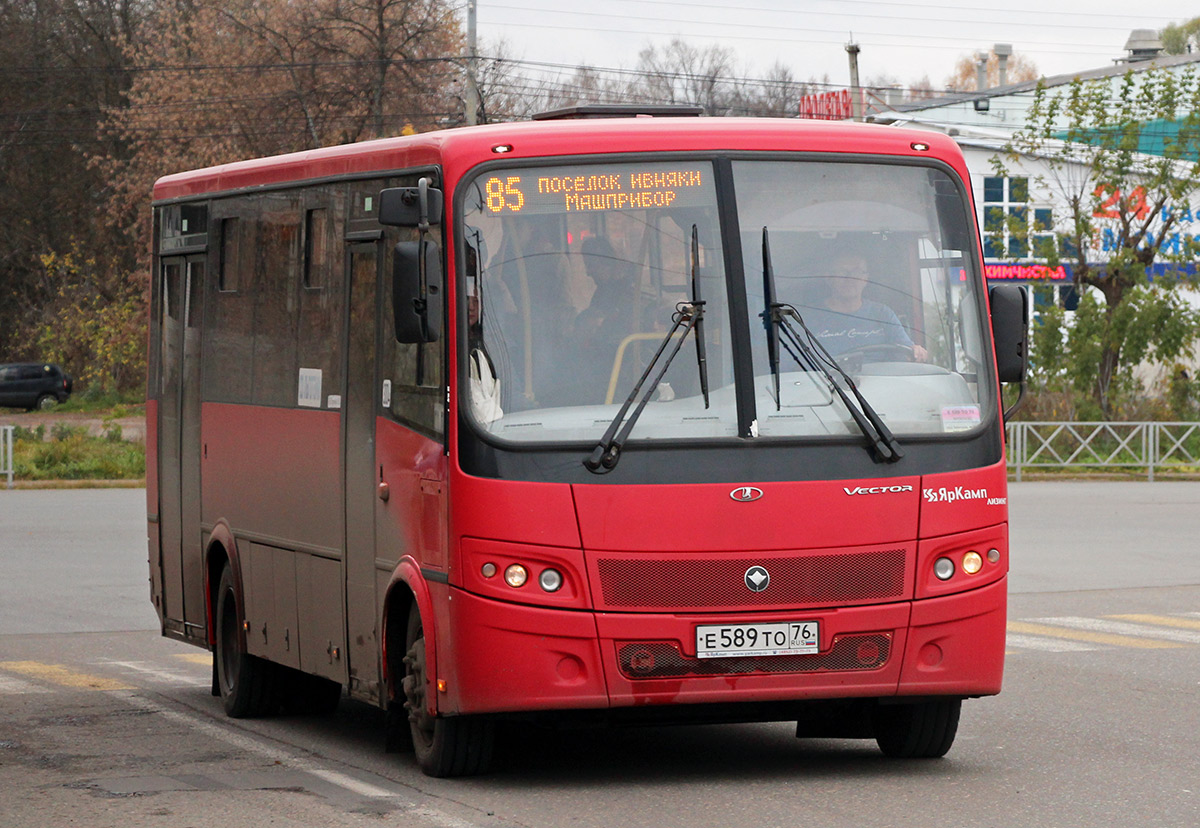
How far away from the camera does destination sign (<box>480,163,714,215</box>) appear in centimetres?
848

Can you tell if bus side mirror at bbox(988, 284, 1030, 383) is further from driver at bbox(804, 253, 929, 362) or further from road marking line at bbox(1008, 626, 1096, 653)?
road marking line at bbox(1008, 626, 1096, 653)

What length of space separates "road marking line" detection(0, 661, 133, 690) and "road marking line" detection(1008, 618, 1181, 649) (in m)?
6.57

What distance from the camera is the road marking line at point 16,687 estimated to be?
12.1 m

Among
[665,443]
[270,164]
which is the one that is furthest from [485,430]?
[270,164]

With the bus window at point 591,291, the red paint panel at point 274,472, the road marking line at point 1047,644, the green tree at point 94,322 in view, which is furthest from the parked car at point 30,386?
the bus window at point 591,291

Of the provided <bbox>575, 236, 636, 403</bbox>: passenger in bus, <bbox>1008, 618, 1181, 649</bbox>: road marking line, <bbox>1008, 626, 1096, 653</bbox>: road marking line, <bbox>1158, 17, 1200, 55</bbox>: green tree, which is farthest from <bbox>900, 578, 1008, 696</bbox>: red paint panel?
<bbox>1158, 17, 1200, 55</bbox>: green tree

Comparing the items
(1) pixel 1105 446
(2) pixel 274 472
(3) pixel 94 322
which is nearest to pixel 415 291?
(2) pixel 274 472

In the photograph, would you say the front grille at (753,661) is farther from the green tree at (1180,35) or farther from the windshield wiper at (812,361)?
the green tree at (1180,35)

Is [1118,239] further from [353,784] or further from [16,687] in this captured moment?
[353,784]

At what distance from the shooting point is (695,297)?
8453 mm

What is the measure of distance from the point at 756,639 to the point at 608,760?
1.48 m

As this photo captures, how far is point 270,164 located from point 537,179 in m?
2.70

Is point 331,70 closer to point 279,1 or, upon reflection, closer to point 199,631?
point 279,1

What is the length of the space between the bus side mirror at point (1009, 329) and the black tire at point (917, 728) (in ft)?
4.68
